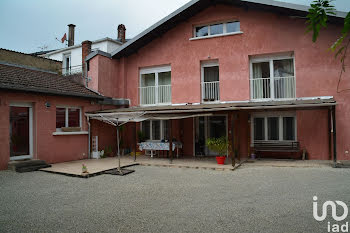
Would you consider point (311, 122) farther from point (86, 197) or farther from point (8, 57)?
point (8, 57)

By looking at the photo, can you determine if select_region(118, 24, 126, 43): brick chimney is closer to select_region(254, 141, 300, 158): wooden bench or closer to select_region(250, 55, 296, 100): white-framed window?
select_region(250, 55, 296, 100): white-framed window

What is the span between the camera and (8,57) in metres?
17.1

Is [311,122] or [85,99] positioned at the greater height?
[85,99]

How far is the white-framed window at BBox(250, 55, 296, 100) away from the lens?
11820mm

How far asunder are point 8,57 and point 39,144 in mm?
9755

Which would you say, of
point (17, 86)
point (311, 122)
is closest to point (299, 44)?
point (311, 122)

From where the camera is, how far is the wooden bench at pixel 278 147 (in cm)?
1124

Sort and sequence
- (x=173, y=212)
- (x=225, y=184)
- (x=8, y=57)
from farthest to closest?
(x=8, y=57)
(x=225, y=184)
(x=173, y=212)

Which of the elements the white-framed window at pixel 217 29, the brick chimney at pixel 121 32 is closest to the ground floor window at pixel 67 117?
the white-framed window at pixel 217 29

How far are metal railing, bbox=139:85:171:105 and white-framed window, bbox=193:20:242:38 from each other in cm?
323

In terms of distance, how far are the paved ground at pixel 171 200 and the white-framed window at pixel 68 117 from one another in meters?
3.30

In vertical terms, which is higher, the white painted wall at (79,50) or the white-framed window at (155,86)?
the white painted wall at (79,50)
